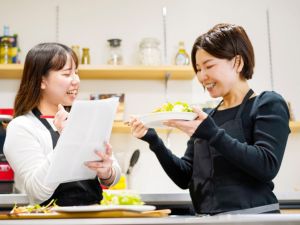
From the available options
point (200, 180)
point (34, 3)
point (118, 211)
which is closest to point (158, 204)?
point (200, 180)

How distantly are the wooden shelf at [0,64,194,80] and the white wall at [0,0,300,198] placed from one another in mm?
85

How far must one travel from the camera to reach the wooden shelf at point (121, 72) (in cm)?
369

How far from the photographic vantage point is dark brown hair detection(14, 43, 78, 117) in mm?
2072

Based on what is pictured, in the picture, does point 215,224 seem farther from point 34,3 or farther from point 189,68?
point 34,3

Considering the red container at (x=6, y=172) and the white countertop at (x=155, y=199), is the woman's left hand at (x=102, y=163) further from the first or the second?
the red container at (x=6, y=172)

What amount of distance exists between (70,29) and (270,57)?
5.39 ft

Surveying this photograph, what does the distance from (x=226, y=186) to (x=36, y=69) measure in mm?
933

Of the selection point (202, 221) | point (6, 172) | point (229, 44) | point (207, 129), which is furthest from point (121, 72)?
point (202, 221)

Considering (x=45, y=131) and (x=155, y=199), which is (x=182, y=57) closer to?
(x=155, y=199)

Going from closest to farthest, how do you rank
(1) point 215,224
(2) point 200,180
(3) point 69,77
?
(1) point 215,224 < (2) point 200,180 < (3) point 69,77

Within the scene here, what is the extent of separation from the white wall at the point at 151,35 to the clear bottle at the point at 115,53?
106 millimetres

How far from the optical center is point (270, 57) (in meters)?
4.10

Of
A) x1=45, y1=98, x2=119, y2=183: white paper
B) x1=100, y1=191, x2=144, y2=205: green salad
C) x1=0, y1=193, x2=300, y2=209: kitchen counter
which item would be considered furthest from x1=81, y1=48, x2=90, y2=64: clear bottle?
x1=100, y1=191, x2=144, y2=205: green salad

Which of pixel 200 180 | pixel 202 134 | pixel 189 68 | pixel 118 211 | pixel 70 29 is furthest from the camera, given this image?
pixel 70 29
